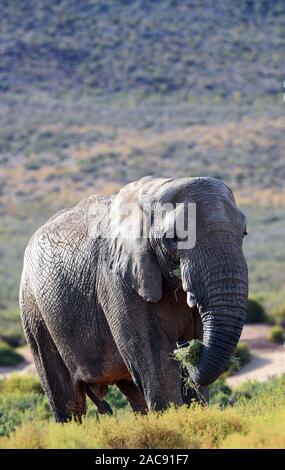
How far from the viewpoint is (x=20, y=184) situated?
249ft

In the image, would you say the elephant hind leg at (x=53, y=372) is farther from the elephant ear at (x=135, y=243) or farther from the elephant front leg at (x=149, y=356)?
the elephant ear at (x=135, y=243)

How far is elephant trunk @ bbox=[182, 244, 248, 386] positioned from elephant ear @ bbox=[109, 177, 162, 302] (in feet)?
1.83

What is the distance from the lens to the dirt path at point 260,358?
27.0 m

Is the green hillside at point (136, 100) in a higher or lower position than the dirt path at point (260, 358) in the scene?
lower

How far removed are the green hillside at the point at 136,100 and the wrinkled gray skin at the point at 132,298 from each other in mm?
53609

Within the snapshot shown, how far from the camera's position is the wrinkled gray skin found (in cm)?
1135

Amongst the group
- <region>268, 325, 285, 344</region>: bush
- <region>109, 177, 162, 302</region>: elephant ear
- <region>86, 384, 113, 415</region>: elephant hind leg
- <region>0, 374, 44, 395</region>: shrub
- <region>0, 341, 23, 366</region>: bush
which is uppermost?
<region>109, 177, 162, 302</region>: elephant ear

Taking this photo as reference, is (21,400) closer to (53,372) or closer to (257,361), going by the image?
(53,372)

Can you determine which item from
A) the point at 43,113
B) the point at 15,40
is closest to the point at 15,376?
the point at 43,113

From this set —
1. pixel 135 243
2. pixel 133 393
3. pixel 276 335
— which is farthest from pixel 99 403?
pixel 276 335

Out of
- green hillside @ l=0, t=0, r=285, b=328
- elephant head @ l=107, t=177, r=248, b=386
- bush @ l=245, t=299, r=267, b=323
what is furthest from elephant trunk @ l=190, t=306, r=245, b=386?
green hillside @ l=0, t=0, r=285, b=328

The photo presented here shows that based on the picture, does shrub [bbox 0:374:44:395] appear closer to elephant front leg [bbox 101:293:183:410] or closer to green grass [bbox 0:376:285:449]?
elephant front leg [bbox 101:293:183:410]

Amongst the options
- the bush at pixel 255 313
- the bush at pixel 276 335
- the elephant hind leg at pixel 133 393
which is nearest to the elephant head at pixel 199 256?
the elephant hind leg at pixel 133 393
